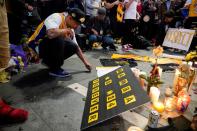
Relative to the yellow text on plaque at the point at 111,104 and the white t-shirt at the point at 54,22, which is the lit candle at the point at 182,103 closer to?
the yellow text on plaque at the point at 111,104

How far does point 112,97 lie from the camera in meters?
1.54

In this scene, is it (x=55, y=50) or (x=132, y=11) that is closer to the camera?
(x=55, y=50)

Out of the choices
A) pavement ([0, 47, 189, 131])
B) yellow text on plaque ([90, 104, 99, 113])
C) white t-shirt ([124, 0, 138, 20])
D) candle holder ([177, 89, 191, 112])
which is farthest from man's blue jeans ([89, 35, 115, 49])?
yellow text on plaque ([90, 104, 99, 113])

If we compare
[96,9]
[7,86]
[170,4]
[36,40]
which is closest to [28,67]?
[36,40]

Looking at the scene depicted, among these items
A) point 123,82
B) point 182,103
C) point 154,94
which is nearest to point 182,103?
point 182,103

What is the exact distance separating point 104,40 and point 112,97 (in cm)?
340

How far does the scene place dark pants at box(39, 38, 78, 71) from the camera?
2.67 m

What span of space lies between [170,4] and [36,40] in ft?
16.8

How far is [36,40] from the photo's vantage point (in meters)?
2.77

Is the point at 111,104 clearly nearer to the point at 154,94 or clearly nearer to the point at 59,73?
the point at 154,94

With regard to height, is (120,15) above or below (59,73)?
above

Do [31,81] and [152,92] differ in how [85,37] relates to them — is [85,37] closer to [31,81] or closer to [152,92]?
[31,81]

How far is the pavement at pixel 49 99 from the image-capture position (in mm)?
1659

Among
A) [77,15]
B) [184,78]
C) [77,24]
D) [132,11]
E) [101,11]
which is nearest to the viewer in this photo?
[184,78]
